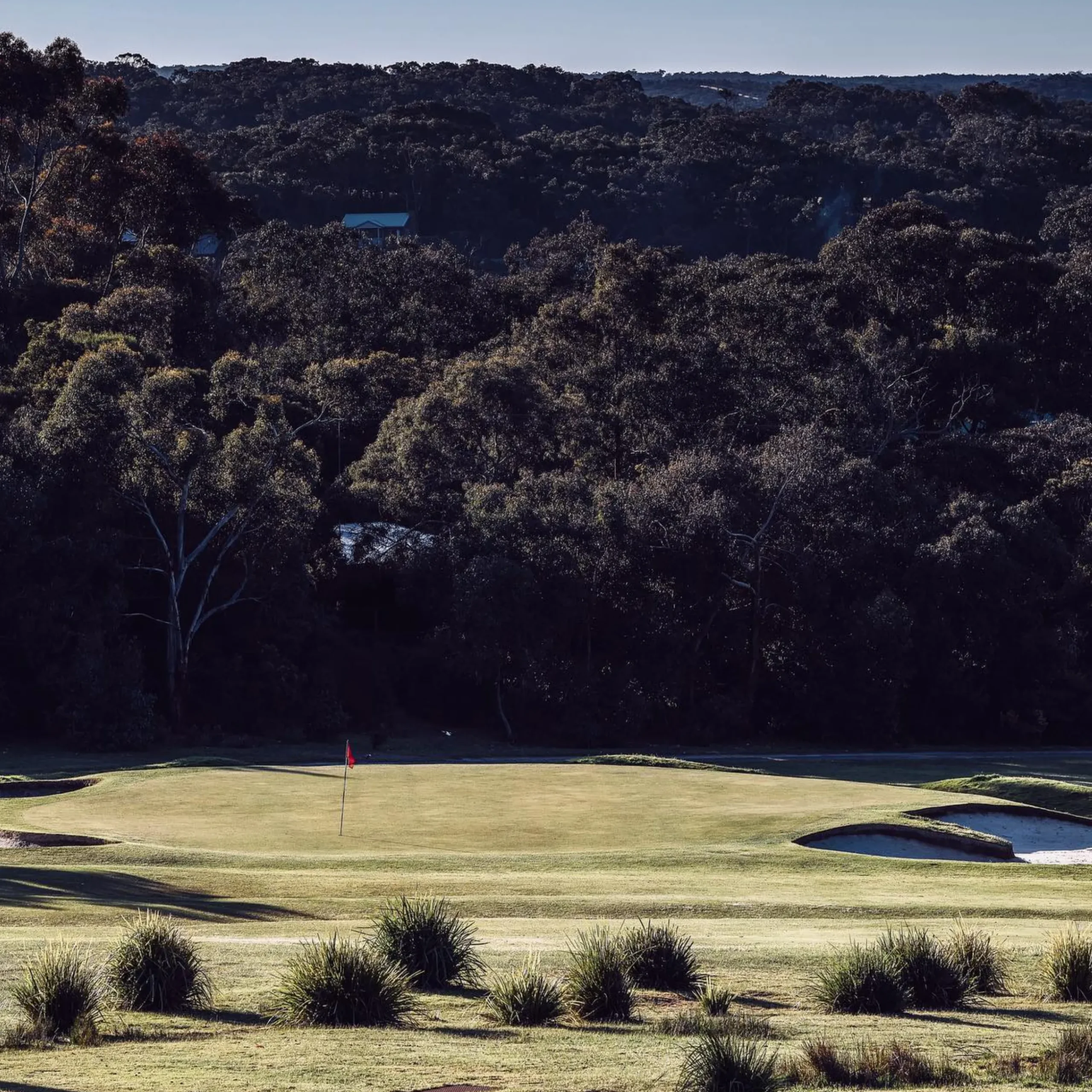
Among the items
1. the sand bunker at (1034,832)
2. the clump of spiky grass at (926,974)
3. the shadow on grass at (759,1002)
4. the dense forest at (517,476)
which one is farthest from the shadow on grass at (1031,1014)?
the dense forest at (517,476)

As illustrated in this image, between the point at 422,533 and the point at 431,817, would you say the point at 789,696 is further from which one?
the point at 431,817

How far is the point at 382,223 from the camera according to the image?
394 ft

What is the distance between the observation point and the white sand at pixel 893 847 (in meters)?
26.7

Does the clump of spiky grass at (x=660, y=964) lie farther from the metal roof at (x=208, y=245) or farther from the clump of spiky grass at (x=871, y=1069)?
the metal roof at (x=208, y=245)

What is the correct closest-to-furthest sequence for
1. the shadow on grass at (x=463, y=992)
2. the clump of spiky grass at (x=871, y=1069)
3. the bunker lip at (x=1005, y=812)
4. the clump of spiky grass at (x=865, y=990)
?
the clump of spiky grass at (x=871, y=1069), the clump of spiky grass at (x=865, y=990), the shadow on grass at (x=463, y=992), the bunker lip at (x=1005, y=812)

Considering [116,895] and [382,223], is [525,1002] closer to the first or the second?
[116,895]

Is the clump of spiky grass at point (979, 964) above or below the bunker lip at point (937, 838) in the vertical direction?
above

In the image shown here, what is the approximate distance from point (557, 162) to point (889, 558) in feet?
234

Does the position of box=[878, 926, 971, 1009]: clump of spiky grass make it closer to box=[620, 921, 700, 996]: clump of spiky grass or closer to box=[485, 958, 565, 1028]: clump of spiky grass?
box=[620, 921, 700, 996]: clump of spiky grass

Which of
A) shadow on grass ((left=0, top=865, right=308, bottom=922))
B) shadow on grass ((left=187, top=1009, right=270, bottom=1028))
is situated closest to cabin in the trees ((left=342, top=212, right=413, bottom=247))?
shadow on grass ((left=0, top=865, right=308, bottom=922))

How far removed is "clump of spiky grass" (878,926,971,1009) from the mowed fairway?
0.33 m

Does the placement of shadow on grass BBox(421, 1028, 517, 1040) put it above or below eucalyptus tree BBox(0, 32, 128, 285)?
below

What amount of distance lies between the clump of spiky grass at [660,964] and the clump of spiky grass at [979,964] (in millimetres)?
2344

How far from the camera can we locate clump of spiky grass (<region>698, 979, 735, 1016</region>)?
44.5 ft
